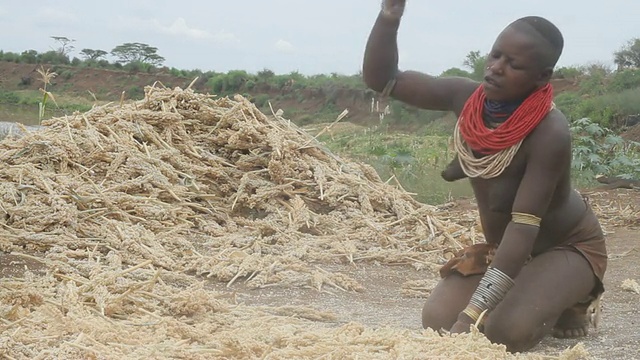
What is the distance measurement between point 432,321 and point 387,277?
1975mm

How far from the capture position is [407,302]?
4.72 metres

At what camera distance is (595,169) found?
11.0 meters

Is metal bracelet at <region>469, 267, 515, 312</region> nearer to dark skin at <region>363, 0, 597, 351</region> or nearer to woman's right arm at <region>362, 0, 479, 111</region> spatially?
dark skin at <region>363, 0, 597, 351</region>

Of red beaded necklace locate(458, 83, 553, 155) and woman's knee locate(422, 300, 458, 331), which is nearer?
red beaded necklace locate(458, 83, 553, 155)

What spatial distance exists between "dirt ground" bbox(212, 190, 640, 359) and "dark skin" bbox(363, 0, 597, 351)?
18cm

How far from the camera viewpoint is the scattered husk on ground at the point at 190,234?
9.05ft

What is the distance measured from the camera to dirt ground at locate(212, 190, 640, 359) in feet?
11.1

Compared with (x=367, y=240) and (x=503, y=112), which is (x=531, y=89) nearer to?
(x=503, y=112)

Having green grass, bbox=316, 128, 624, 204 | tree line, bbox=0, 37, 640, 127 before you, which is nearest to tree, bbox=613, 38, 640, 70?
tree line, bbox=0, 37, 640, 127

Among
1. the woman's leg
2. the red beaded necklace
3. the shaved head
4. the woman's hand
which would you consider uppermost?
the woman's hand

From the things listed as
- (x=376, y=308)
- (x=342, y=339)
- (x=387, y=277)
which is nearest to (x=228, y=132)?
(x=387, y=277)

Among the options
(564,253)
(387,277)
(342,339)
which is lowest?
(387,277)

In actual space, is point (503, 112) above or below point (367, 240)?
above

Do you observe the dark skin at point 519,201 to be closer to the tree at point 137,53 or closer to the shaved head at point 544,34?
the shaved head at point 544,34
